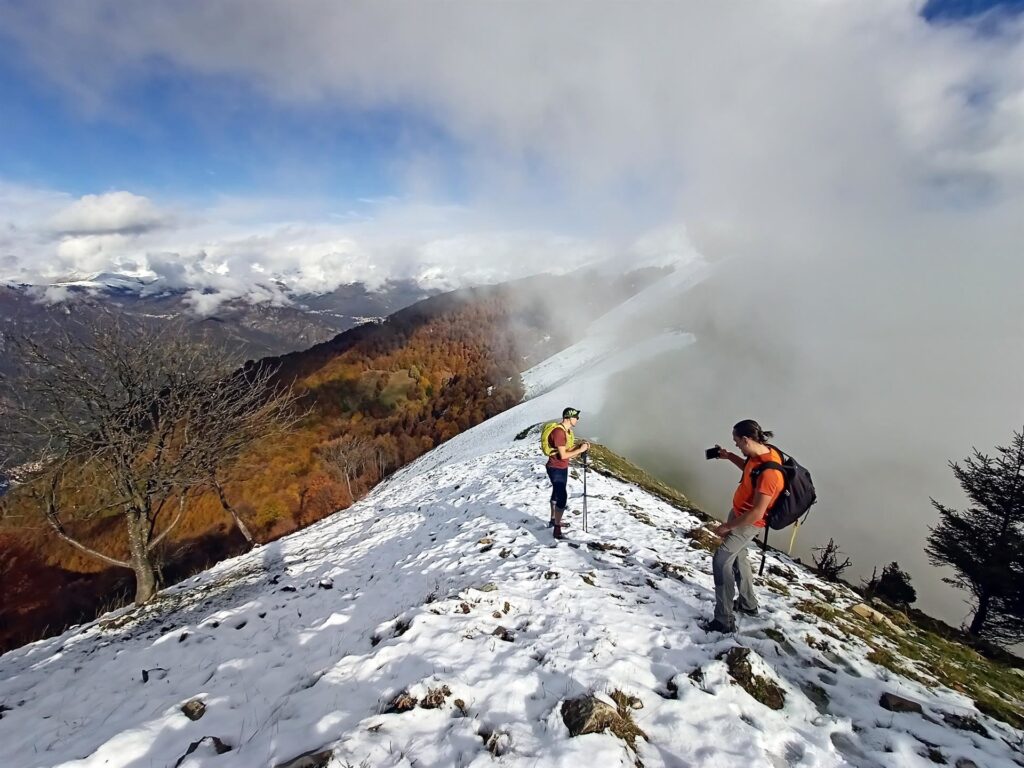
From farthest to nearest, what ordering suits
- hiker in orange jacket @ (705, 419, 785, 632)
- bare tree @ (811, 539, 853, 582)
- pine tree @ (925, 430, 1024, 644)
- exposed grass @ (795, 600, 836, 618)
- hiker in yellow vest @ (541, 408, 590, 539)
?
pine tree @ (925, 430, 1024, 644) < bare tree @ (811, 539, 853, 582) < hiker in yellow vest @ (541, 408, 590, 539) < exposed grass @ (795, 600, 836, 618) < hiker in orange jacket @ (705, 419, 785, 632)

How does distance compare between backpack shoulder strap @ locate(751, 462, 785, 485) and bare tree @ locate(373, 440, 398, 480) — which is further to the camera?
bare tree @ locate(373, 440, 398, 480)

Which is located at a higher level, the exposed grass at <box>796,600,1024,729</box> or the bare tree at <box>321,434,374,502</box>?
the exposed grass at <box>796,600,1024,729</box>

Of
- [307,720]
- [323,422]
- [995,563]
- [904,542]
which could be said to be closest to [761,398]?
[904,542]

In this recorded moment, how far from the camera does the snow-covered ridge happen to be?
458 centimetres

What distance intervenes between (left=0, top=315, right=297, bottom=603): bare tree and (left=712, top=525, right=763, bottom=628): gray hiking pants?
1456cm

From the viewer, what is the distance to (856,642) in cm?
716

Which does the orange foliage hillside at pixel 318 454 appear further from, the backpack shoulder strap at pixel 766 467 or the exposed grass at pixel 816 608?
the exposed grass at pixel 816 608

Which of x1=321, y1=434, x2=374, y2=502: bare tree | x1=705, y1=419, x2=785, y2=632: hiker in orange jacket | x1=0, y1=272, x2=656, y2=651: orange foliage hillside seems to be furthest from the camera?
x1=321, y1=434, x2=374, y2=502: bare tree

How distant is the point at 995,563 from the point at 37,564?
94.5m

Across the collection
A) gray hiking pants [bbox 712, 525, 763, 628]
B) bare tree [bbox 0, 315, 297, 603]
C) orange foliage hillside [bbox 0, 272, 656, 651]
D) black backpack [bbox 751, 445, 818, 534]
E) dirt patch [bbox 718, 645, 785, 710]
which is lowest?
orange foliage hillside [bbox 0, 272, 656, 651]

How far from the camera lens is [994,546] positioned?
21031 mm

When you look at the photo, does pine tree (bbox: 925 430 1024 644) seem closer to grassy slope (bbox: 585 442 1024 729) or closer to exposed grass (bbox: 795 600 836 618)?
grassy slope (bbox: 585 442 1024 729)

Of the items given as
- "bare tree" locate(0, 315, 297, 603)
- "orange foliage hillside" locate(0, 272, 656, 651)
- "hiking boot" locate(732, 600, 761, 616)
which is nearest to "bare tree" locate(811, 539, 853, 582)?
"hiking boot" locate(732, 600, 761, 616)

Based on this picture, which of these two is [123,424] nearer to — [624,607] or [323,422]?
[624,607]
